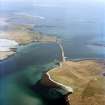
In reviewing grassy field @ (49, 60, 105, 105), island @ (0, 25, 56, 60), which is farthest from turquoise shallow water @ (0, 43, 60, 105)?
Answer: grassy field @ (49, 60, 105, 105)

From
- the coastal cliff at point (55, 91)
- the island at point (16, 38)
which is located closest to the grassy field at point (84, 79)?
the coastal cliff at point (55, 91)

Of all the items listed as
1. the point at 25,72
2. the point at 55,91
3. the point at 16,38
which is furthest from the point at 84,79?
the point at 16,38

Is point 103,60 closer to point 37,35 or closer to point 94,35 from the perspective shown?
point 94,35

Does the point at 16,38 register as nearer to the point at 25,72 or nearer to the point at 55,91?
the point at 25,72

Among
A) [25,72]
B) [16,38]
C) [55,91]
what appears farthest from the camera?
[16,38]

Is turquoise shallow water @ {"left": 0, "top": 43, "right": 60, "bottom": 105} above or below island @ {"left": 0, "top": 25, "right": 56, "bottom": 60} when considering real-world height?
below

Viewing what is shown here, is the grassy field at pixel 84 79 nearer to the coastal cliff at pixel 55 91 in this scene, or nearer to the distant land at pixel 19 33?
the coastal cliff at pixel 55 91

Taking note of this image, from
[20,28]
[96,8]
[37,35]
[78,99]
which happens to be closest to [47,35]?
[37,35]

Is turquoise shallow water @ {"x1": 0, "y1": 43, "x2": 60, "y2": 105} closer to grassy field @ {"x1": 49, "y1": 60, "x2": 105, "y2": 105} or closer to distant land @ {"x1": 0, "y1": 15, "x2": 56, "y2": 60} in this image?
distant land @ {"x1": 0, "y1": 15, "x2": 56, "y2": 60}

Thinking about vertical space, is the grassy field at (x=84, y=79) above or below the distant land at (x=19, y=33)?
below

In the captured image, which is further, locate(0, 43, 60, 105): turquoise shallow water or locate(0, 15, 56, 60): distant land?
locate(0, 15, 56, 60): distant land

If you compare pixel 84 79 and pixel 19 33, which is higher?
pixel 19 33
